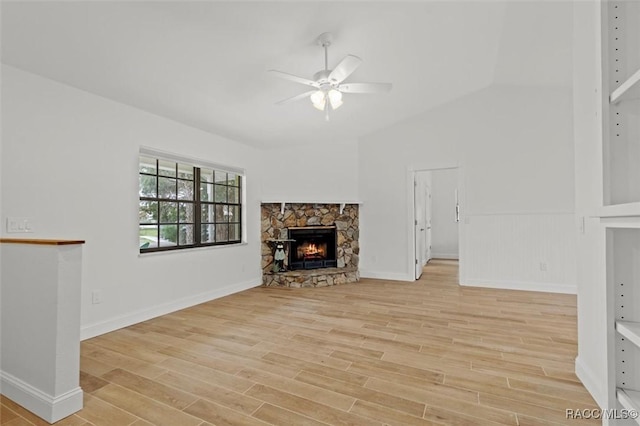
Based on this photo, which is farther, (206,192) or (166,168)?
(206,192)

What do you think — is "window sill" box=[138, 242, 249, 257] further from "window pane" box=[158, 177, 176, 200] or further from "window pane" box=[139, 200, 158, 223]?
"window pane" box=[158, 177, 176, 200]

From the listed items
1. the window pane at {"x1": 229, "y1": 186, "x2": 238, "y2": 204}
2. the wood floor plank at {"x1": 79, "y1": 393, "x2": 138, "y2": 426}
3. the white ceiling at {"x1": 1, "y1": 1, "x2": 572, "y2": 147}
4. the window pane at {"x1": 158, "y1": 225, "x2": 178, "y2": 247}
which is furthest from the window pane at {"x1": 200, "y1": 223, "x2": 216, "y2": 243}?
the wood floor plank at {"x1": 79, "y1": 393, "x2": 138, "y2": 426}

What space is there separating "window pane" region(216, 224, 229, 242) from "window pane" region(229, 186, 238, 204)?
43 cm

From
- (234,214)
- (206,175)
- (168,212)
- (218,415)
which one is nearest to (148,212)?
(168,212)

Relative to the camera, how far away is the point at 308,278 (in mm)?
5105

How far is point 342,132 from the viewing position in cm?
554

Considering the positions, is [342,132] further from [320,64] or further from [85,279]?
[85,279]

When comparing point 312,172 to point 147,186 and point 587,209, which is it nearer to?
Result: point 147,186

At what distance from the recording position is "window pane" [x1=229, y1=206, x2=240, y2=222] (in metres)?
4.91

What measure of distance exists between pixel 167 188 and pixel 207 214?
2.42ft

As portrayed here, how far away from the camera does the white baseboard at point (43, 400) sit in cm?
173

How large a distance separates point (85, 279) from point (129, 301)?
1.75 ft

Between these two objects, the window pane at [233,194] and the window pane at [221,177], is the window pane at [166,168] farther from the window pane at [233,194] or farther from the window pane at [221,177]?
the window pane at [233,194]

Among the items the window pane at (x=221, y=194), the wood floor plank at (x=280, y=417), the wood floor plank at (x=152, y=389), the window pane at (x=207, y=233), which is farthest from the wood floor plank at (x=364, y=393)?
the window pane at (x=221, y=194)
